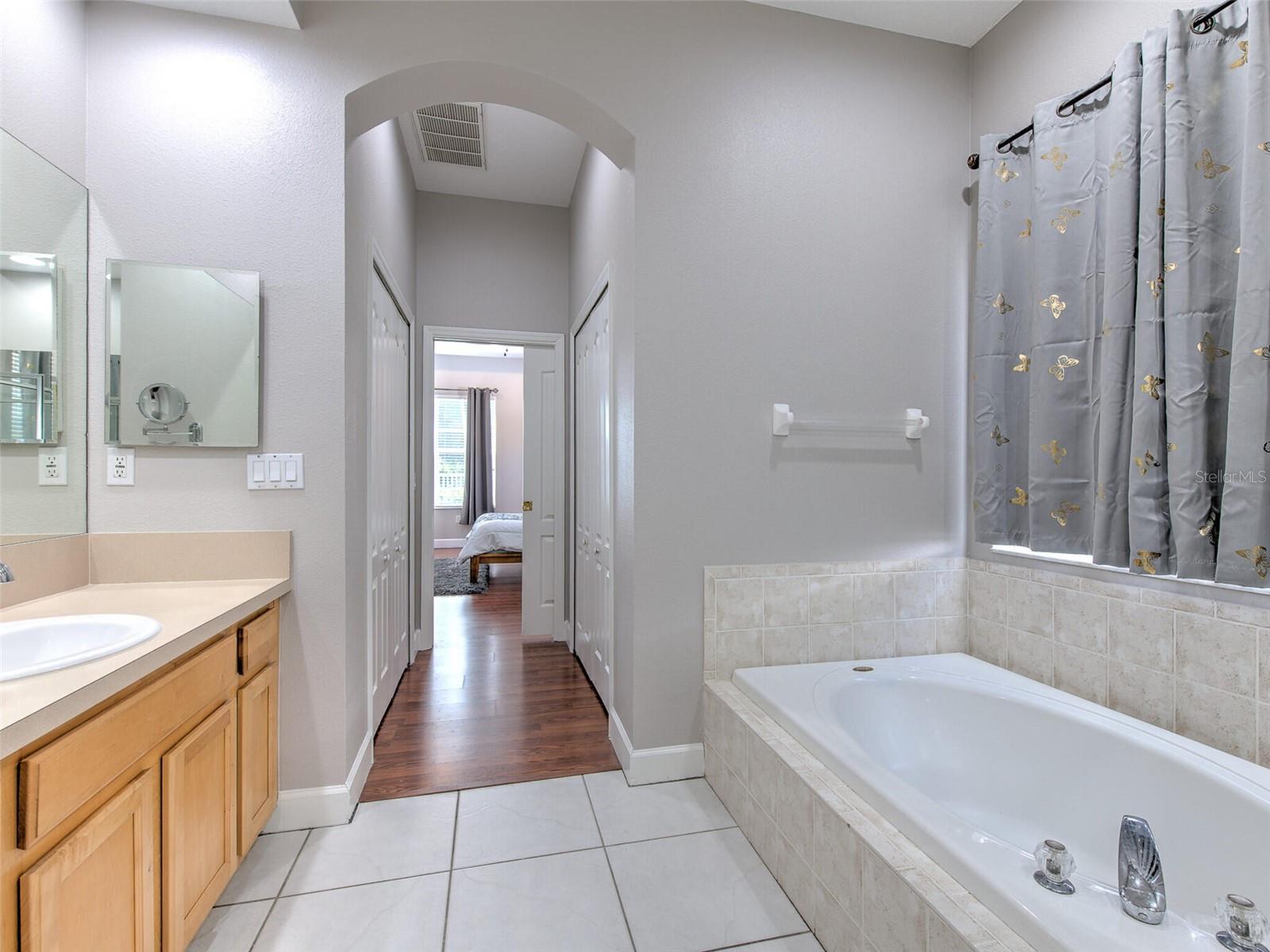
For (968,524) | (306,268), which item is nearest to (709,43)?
(306,268)

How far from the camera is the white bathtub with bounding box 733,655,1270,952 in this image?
1066 millimetres

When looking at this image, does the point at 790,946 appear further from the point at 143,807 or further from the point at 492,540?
the point at 492,540

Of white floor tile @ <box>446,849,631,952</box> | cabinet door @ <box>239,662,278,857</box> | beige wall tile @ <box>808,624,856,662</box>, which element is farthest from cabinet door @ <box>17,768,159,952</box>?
beige wall tile @ <box>808,624,856,662</box>

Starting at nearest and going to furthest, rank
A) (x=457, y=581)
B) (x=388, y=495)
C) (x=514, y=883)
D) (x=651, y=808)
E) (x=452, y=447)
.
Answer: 1. (x=514, y=883)
2. (x=651, y=808)
3. (x=388, y=495)
4. (x=457, y=581)
5. (x=452, y=447)

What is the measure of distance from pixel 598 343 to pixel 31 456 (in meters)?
2.11

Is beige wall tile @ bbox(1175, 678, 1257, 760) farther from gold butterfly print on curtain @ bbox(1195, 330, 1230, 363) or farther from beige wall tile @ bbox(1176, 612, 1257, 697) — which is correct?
gold butterfly print on curtain @ bbox(1195, 330, 1230, 363)

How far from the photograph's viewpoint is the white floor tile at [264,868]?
5.35 feet

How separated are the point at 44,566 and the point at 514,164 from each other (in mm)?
2918

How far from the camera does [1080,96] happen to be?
1968mm

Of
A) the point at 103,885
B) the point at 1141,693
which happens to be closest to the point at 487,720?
the point at 103,885

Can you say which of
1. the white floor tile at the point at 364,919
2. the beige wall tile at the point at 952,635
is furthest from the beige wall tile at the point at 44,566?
the beige wall tile at the point at 952,635

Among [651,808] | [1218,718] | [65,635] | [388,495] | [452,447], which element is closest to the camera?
[65,635]

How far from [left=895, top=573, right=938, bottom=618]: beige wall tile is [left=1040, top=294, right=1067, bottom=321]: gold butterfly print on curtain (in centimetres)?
108

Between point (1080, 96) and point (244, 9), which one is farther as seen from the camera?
point (1080, 96)
